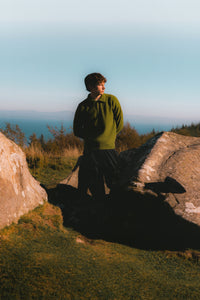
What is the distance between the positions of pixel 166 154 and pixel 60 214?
2.19 m

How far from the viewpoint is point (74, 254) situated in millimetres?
3504

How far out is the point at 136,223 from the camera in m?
4.41

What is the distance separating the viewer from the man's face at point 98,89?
5.05 metres

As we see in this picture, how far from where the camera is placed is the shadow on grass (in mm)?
4098

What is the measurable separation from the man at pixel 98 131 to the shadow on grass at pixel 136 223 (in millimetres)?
497

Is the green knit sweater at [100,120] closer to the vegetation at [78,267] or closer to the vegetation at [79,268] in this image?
the vegetation at [78,267]

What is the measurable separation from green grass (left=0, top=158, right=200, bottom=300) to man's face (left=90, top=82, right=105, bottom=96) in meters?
2.35

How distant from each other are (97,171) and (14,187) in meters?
1.68

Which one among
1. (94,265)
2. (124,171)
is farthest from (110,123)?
(94,265)

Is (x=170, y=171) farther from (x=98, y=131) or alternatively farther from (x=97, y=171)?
(x=98, y=131)

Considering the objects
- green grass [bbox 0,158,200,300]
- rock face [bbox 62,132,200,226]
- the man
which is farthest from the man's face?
green grass [bbox 0,158,200,300]

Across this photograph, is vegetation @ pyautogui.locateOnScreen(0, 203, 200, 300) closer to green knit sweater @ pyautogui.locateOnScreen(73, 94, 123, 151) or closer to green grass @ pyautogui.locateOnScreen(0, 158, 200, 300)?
green grass @ pyautogui.locateOnScreen(0, 158, 200, 300)

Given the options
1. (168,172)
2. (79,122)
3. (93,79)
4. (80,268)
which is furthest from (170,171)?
(80,268)

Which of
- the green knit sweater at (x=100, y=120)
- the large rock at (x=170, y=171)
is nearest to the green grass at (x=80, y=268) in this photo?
the large rock at (x=170, y=171)
